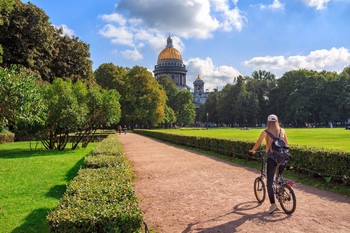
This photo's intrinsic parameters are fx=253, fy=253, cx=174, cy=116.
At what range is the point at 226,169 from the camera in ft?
35.9

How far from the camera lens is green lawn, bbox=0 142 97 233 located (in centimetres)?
558

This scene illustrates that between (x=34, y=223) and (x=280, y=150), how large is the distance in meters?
5.46

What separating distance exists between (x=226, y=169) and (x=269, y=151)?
581 cm

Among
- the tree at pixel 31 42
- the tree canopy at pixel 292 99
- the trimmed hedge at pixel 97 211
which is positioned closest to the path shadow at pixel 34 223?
the trimmed hedge at pixel 97 211

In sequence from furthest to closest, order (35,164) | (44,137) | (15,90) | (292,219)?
(44,137) → (35,164) → (15,90) → (292,219)

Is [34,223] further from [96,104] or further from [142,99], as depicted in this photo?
[142,99]

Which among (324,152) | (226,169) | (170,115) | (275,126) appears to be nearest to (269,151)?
(275,126)

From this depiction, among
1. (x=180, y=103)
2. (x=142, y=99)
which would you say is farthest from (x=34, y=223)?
(x=180, y=103)

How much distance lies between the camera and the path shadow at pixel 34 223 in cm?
518

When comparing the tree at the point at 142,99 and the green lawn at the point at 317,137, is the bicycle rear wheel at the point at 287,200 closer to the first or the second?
the green lawn at the point at 317,137

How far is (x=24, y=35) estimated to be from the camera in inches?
907

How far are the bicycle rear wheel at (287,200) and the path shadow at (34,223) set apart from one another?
195 inches

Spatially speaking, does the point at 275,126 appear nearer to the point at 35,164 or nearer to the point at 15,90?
the point at 15,90

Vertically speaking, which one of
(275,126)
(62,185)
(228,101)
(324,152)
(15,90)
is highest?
(228,101)
